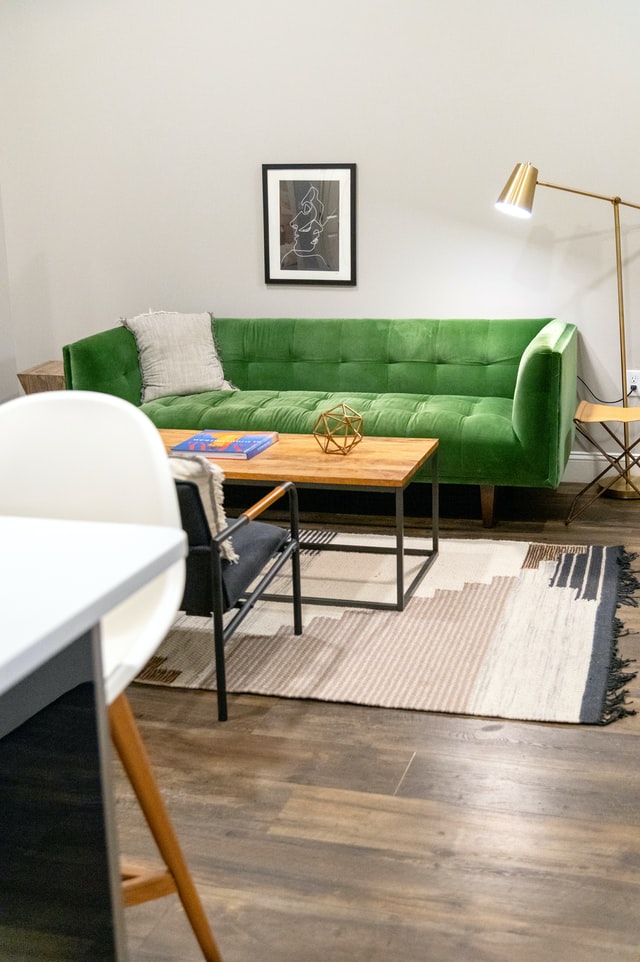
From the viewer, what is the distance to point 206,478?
2.81m

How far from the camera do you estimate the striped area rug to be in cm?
304

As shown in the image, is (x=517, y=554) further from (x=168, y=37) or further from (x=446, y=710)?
(x=168, y=37)

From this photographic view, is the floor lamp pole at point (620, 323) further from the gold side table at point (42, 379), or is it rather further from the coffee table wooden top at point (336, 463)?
the gold side table at point (42, 379)

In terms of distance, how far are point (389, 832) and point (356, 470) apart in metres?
1.46

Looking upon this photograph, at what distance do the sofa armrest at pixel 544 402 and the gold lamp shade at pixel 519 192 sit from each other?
0.59 metres

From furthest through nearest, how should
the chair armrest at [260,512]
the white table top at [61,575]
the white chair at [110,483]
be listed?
the chair armrest at [260,512]
the white chair at [110,483]
the white table top at [61,575]

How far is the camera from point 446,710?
2953 millimetres

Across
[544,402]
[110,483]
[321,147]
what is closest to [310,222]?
[321,147]

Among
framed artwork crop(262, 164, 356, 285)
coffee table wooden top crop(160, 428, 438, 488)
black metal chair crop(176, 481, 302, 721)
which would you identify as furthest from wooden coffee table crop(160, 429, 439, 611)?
framed artwork crop(262, 164, 356, 285)

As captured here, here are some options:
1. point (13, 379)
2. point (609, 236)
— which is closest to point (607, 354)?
point (609, 236)

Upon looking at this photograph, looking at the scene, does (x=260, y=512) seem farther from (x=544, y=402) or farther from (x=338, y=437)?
(x=544, y=402)

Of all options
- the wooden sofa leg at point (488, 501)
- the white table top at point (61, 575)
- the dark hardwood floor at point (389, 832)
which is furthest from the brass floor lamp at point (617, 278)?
the white table top at point (61, 575)

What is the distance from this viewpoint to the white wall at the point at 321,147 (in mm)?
5000

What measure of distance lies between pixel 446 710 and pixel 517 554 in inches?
53.9
